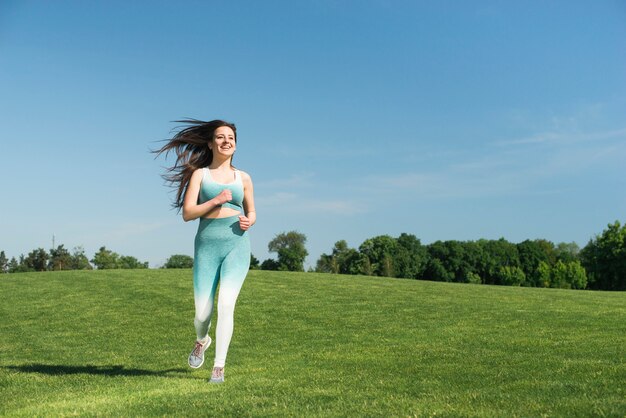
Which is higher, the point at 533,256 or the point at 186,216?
the point at 533,256

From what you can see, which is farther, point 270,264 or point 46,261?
point 270,264

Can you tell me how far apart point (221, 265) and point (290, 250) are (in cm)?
11340

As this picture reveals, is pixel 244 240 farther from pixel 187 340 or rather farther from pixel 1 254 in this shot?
pixel 1 254

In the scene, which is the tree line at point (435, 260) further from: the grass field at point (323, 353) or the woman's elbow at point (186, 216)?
the woman's elbow at point (186, 216)

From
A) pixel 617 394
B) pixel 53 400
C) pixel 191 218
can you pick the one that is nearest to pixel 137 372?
pixel 53 400

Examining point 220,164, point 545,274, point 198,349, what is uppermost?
point 220,164

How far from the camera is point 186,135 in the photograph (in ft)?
31.5

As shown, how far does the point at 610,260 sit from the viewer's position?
297 ft

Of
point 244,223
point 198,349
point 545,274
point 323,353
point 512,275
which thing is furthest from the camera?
point 512,275

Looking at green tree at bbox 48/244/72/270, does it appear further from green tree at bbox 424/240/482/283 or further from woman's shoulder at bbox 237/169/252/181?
woman's shoulder at bbox 237/169/252/181

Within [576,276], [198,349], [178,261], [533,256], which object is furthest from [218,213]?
[178,261]

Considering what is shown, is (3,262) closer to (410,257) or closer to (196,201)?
(410,257)

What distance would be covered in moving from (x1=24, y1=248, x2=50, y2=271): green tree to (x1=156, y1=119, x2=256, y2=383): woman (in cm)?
9054

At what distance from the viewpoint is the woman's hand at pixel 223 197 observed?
862 centimetres
